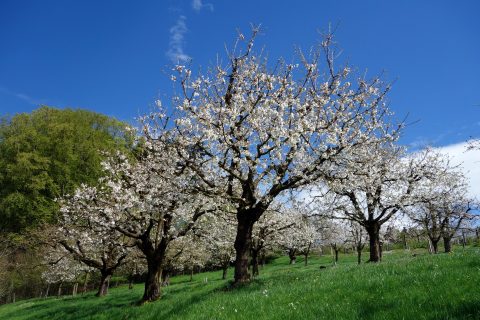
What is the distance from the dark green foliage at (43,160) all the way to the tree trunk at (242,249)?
3185 centimetres

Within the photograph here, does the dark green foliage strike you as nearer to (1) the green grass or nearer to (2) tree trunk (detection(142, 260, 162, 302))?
(2) tree trunk (detection(142, 260, 162, 302))

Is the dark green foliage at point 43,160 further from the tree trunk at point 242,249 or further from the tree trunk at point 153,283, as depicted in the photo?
the tree trunk at point 242,249

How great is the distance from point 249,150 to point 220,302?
6895mm

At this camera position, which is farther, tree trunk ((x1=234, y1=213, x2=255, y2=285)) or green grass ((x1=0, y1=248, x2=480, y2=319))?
tree trunk ((x1=234, y1=213, x2=255, y2=285))

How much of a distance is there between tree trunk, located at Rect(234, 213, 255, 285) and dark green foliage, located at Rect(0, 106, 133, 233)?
31848mm

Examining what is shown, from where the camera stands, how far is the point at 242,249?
53.2 feet

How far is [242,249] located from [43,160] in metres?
41.9

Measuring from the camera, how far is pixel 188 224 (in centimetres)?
2039

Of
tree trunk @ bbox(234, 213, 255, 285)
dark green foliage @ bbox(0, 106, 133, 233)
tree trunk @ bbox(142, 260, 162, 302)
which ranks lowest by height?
tree trunk @ bbox(142, 260, 162, 302)

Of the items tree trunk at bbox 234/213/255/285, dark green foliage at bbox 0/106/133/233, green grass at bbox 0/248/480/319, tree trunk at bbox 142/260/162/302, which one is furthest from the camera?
dark green foliage at bbox 0/106/133/233

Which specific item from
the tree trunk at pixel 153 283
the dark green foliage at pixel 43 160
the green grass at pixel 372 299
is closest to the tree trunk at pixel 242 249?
the green grass at pixel 372 299

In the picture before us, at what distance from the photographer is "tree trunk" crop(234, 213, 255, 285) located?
1614 centimetres

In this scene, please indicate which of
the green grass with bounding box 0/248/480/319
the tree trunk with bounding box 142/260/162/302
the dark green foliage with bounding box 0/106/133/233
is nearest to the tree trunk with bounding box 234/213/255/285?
the green grass with bounding box 0/248/480/319

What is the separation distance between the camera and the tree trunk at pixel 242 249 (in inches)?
635
